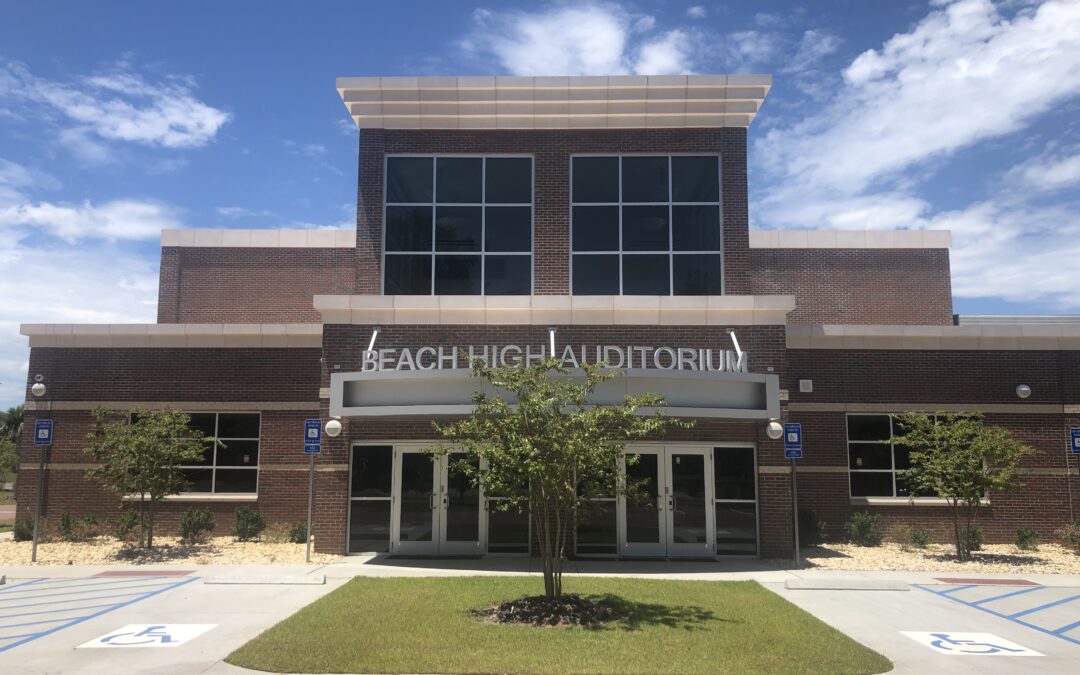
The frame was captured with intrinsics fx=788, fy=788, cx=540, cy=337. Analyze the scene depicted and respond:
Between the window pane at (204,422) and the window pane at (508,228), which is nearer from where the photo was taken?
the window pane at (508,228)

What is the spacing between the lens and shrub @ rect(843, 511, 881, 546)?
18.9 m

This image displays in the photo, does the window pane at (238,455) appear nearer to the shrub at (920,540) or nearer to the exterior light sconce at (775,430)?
the exterior light sconce at (775,430)

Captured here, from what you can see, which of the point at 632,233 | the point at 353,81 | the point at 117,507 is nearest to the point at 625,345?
the point at 632,233

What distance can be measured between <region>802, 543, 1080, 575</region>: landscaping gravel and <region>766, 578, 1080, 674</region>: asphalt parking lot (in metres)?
1.60

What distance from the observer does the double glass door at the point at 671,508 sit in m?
17.0

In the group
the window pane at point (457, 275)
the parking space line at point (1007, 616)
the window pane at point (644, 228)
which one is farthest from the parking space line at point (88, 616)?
the parking space line at point (1007, 616)

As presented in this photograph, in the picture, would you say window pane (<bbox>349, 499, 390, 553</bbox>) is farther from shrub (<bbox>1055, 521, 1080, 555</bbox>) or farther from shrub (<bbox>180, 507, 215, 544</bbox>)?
shrub (<bbox>1055, 521, 1080, 555</bbox>)

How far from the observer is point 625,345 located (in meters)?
17.1

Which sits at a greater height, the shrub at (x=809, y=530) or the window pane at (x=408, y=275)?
the window pane at (x=408, y=275)

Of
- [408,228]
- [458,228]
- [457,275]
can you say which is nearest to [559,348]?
[457,275]

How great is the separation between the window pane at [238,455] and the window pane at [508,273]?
24.7ft

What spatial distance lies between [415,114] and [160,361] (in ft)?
30.4

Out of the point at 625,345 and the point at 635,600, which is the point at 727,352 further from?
the point at 635,600

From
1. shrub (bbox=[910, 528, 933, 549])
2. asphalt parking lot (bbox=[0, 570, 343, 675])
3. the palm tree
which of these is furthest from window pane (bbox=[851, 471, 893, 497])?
the palm tree
